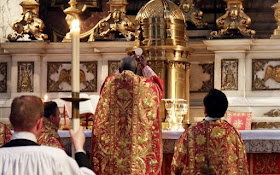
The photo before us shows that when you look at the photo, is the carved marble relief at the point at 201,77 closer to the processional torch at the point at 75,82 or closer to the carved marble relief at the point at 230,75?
the carved marble relief at the point at 230,75

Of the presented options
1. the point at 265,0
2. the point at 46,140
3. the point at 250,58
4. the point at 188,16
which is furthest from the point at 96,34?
the point at 46,140

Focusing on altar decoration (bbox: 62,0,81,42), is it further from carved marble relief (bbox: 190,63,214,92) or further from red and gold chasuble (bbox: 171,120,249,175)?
red and gold chasuble (bbox: 171,120,249,175)

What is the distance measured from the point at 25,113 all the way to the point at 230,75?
6.60 m

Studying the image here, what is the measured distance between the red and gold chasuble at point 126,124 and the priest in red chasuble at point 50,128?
87cm

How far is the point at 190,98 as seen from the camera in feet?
37.1

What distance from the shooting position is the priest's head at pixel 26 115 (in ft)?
14.6

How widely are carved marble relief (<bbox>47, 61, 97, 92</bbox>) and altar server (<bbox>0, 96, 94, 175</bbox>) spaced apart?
21.6ft

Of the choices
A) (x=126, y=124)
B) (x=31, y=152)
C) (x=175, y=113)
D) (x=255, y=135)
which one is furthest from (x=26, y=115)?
(x=175, y=113)

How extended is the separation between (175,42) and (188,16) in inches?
70.4

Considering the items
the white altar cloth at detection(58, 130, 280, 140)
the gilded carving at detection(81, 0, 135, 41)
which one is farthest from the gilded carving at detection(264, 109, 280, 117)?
the white altar cloth at detection(58, 130, 280, 140)

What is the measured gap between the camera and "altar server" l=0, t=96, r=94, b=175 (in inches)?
171

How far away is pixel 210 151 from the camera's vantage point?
269 inches

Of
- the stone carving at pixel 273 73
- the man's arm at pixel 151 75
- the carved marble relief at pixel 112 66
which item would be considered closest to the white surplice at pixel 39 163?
the man's arm at pixel 151 75

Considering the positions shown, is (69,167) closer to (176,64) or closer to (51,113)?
(51,113)
